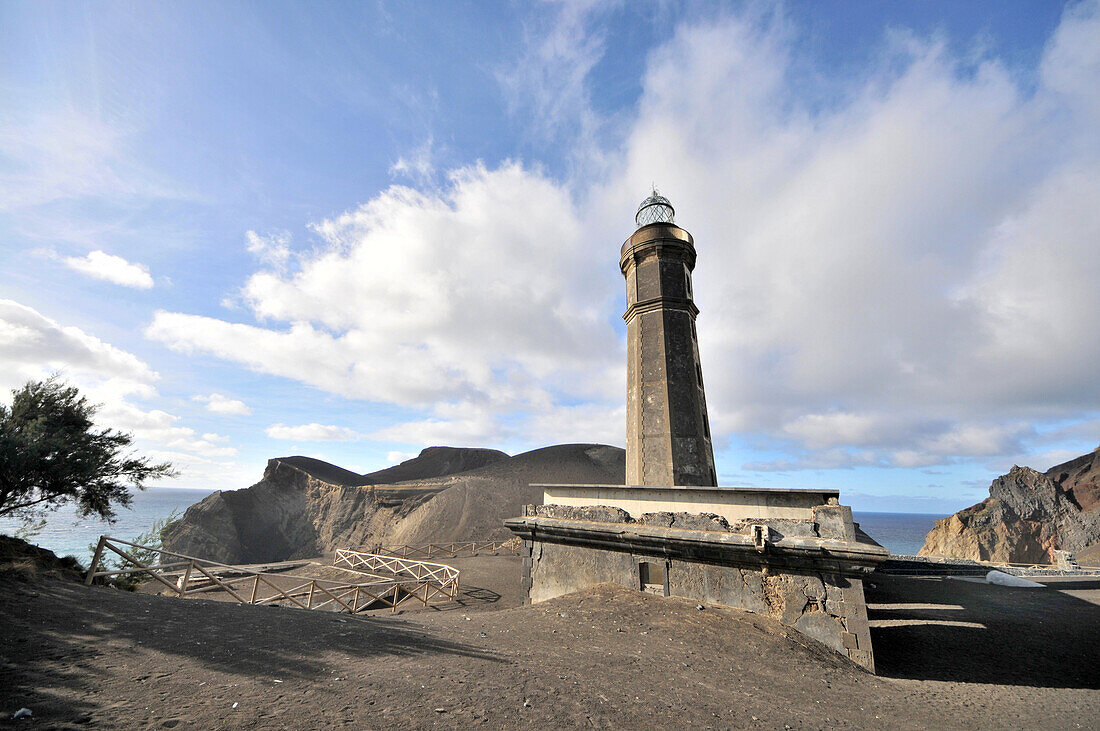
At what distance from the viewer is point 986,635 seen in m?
10.4

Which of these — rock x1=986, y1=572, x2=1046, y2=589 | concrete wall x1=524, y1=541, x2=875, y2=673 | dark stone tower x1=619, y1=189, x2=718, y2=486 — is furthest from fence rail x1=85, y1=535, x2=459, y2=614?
rock x1=986, y1=572, x2=1046, y2=589

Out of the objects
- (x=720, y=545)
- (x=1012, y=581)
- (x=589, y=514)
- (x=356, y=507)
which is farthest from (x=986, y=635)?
(x=356, y=507)

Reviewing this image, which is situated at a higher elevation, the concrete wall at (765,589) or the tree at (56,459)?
the tree at (56,459)

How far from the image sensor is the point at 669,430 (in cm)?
1313

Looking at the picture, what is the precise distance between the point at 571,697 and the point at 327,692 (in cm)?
270

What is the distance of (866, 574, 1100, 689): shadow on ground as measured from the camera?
316 inches

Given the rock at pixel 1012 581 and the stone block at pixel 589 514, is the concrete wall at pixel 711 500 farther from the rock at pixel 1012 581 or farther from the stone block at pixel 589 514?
the rock at pixel 1012 581

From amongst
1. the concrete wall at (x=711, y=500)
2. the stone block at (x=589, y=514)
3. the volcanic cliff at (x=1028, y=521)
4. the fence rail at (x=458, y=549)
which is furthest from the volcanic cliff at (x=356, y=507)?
the volcanic cliff at (x=1028, y=521)

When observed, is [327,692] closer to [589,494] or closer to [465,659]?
[465,659]

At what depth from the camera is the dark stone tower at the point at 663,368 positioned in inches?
513

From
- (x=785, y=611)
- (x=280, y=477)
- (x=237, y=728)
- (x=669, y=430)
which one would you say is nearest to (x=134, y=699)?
(x=237, y=728)

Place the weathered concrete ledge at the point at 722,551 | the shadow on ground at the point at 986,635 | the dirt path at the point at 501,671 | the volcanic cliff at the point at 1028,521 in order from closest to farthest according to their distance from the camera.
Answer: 1. the dirt path at the point at 501,671
2. the weathered concrete ledge at the point at 722,551
3. the shadow on ground at the point at 986,635
4. the volcanic cliff at the point at 1028,521

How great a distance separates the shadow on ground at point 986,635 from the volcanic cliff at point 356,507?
2548cm

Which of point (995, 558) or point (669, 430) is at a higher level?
point (669, 430)
